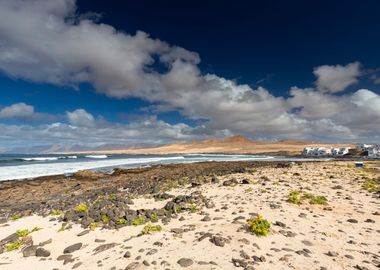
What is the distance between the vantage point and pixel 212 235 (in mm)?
8398

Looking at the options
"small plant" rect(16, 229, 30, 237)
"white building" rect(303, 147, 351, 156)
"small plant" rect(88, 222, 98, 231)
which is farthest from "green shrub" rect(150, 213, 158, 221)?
"white building" rect(303, 147, 351, 156)

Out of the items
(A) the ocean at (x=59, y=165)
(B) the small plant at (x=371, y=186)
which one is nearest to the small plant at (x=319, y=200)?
(B) the small plant at (x=371, y=186)

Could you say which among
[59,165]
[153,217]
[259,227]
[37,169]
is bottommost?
[153,217]

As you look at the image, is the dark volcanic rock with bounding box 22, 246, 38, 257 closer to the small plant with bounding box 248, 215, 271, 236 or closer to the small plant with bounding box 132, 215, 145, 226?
the small plant with bounding box 132, 215, 145, 226

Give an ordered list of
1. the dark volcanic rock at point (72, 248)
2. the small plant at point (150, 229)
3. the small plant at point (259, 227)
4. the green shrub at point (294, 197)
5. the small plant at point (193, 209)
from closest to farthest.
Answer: the small plant at point (259, 227), the dark volcanic rock at point (72, 248), the small plant at point (150, 229), the small plant at point (193, 209), the green shrub at point (294, 197)

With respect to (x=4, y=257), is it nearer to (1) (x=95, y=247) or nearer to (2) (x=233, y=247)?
(1) (x=95, y=247)

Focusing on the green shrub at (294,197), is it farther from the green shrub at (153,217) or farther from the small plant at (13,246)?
the small plant at (13,246)

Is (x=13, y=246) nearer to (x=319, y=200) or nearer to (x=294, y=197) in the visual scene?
(x=294, y=197)

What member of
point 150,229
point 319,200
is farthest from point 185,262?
point 319,200

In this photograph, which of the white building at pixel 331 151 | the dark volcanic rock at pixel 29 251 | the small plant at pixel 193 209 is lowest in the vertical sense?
the dark volcanic rock at pixel 29 251

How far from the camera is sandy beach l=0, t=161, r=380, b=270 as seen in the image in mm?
6984

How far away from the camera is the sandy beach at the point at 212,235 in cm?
698

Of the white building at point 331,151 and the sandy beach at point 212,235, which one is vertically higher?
the white building at point 331,151

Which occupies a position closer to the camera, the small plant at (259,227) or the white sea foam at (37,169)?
the small plant at (259,227)
